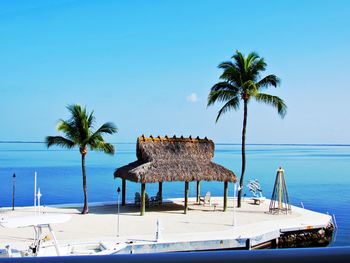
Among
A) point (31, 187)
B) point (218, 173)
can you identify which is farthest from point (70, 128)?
point (31, 187)

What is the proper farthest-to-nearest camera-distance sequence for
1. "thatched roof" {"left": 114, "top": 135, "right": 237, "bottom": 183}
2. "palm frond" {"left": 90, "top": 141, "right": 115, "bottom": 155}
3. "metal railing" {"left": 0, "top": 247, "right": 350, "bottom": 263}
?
"thatched roof" {"left": 114, "top": 135, "right": 237, "bottom": 183} → "palm frond" {"left": 90, "top": 141, "right": 115, "bottom": 155} → "metal railing" {"left": 0, "top": 247, "right": 350, "bottom": 263}

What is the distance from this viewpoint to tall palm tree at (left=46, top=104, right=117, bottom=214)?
1962 centimetres

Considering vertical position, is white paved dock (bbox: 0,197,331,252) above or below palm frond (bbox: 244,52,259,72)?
below

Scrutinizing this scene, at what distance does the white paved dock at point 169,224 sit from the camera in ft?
49.1

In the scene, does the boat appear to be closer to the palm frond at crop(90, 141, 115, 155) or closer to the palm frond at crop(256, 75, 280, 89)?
the palm frond at crop(90, 141, 115, 155)

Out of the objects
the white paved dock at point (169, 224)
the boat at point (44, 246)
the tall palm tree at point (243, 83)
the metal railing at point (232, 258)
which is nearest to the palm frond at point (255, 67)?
the tall palm tree at point (243, 83)

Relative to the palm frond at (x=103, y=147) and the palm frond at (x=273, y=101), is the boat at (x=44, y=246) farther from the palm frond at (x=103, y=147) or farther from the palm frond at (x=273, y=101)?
the palm frond at (x=273, y=101)

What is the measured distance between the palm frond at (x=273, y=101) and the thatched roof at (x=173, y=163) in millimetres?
3514

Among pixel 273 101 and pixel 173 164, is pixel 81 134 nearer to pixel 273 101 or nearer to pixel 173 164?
pixel 173 164

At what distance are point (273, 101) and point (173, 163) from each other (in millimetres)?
6330

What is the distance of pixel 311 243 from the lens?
18531 mm

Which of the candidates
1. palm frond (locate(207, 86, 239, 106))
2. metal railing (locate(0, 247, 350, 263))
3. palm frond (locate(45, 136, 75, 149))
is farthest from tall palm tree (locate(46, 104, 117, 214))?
metal railing (locate(0, 247, 350, 263))

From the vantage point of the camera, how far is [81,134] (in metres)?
19.9

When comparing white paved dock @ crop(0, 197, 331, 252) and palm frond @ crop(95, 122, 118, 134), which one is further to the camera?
palm frond @ crop(95, 122, 118, 134)
